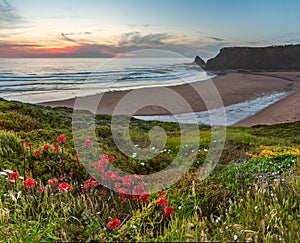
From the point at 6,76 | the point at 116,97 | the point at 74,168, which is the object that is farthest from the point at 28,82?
the point at 74,168

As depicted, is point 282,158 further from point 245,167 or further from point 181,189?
point 181,189

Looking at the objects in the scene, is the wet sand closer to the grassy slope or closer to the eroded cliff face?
the grassy slope

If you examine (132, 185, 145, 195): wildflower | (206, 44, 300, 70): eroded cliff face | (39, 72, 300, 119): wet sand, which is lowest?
(39, 72, 300, 119): wet sand

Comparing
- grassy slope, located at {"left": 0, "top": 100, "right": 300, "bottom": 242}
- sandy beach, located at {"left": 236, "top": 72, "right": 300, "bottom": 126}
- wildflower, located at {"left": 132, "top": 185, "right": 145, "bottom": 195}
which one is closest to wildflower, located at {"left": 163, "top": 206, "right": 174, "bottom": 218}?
grassy slope, located at {"left": 0, "top": 100, "right": 300, "bottom": 242}

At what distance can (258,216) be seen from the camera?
14.3 feet

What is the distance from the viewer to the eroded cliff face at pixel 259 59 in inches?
4705

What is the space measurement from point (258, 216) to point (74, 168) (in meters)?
3.57

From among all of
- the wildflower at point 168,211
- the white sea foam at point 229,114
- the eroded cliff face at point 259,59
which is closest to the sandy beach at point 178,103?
the white sea foam at point 229,114

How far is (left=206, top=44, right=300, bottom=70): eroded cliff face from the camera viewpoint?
392 feet

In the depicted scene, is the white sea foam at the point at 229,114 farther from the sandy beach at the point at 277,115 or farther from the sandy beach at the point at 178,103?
the sandy beach at the point at 178,103

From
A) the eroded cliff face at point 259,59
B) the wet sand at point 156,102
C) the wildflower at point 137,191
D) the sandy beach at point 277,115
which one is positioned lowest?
the sandy beach at point 277,115

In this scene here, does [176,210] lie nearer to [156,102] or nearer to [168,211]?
[168,211]

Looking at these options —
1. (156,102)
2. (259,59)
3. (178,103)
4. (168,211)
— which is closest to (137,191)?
(168,211)

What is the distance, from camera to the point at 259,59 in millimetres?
120875
